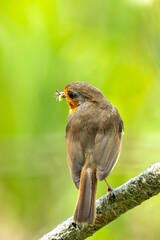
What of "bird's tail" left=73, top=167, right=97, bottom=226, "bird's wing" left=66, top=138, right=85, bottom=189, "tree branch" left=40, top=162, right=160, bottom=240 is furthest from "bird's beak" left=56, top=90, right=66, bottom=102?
"tree branch" left=40, top=162, right=160, bottom=240

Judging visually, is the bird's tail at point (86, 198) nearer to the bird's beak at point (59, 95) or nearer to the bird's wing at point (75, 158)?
the bird's wing at point (75, 158)

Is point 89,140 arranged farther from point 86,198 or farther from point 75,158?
point 86,198

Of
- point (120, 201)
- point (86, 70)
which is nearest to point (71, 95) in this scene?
point (86, 70)

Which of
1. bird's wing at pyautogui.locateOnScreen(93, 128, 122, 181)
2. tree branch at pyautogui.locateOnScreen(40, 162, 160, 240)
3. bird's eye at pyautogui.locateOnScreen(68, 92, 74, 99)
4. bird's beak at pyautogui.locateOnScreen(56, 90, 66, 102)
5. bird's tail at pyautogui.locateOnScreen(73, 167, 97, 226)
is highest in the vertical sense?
bird's beak at pyautogui.locateOnScreen(56, 90, 66, 102)

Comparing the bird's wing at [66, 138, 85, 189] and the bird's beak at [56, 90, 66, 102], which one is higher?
the bird's beak at [56, 90, 66, 102]

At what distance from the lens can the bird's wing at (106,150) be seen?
14.2 ft

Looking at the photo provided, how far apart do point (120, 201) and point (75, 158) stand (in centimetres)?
83

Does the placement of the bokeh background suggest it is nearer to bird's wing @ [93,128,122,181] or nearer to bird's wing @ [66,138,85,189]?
bird's wing @ [93,128,122,181]

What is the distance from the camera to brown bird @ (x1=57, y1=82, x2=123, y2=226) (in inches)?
163

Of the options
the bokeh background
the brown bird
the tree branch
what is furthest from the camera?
the bokeh background

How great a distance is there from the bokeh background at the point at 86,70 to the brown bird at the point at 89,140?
0.53 feet

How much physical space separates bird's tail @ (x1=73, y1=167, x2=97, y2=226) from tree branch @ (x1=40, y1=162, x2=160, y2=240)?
0.26ft

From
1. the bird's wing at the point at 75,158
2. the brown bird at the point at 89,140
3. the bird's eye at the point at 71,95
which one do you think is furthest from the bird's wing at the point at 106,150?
the bird's eye at the point at 71,95

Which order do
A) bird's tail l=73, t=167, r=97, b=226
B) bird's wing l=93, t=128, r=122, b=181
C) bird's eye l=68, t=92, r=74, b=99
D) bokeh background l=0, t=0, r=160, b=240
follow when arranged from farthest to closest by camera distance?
bird's eye l=68, t=92, r=74, b=99, bokeh background l=0, t=0, r=160, b=240, bird's wing l=93, t=128, r=122, b=181, bird's tail l=73, t=167, r=97, b=226
